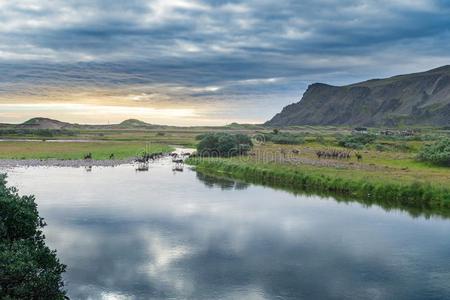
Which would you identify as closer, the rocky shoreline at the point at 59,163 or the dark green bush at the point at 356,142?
the rocky shoreline at the point at 59,163

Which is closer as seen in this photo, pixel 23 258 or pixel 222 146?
pixel 23 258

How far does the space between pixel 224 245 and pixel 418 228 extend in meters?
14.6

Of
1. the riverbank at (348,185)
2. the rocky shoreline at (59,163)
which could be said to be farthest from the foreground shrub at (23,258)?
the rocky shoreline at (59,163)

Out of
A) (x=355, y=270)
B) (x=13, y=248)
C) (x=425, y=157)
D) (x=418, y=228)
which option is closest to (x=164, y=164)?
(x=425, y=157)

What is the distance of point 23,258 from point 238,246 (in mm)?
15123

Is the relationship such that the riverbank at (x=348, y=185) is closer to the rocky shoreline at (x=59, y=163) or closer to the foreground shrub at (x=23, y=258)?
the rocky shoreline at (x=59, y=163)

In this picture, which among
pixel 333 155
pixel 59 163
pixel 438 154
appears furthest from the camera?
pixel 333 155

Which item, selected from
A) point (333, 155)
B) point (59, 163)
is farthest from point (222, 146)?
point (59, 163)

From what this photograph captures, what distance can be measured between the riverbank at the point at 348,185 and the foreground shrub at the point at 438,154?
66.1 ft

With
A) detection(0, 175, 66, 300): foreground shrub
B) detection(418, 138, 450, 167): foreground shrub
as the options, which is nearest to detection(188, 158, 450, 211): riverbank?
detection(418, 138, 450, 167): foreground shrub

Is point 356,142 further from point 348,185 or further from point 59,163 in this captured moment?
point 59,163

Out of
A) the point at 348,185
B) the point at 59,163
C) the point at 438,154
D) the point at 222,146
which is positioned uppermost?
the point at 222,146

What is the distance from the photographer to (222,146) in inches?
3762

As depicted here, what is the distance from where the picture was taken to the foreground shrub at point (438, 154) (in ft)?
227
